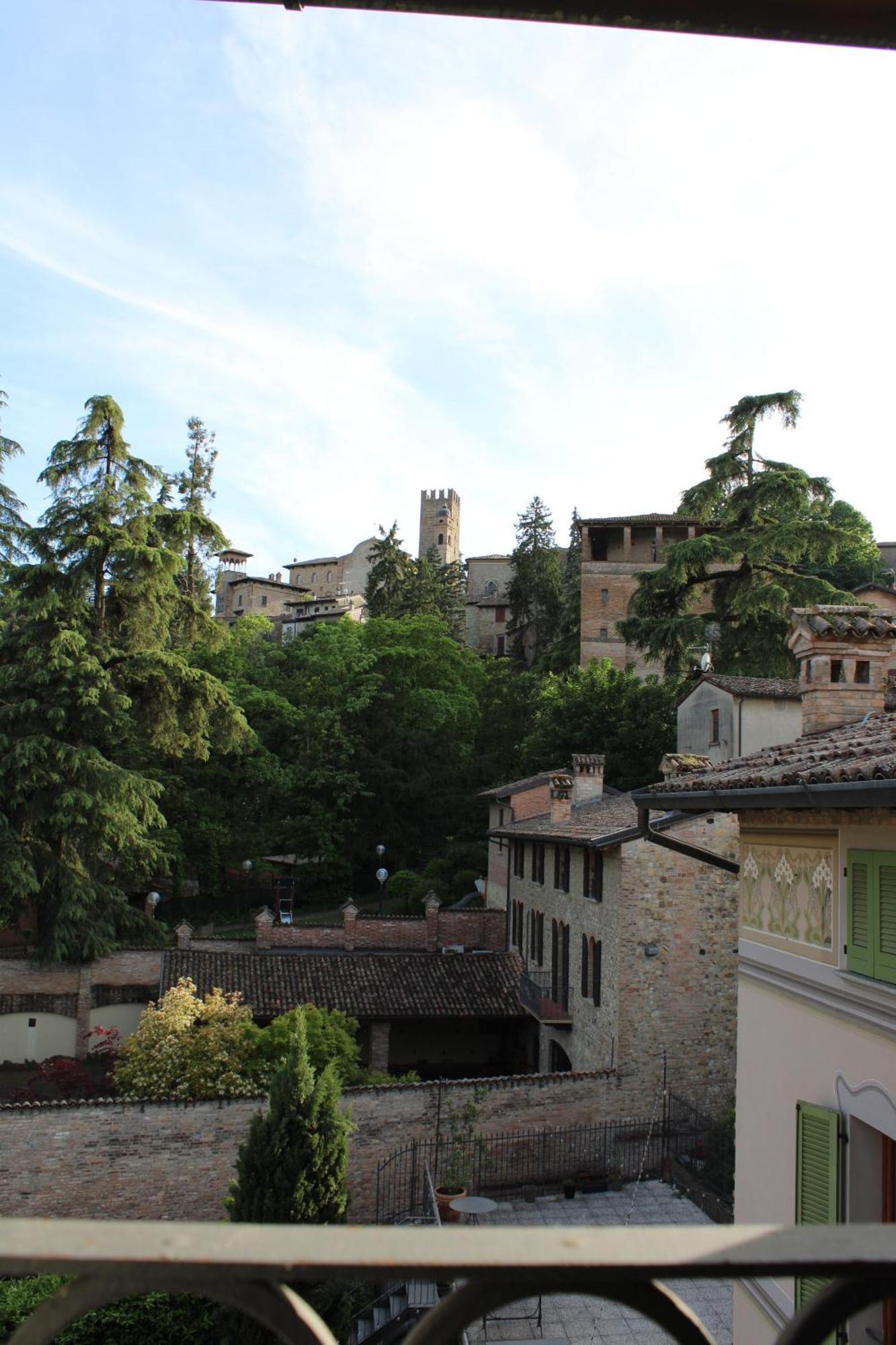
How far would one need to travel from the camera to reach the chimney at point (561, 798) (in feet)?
85.4

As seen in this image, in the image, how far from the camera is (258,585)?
97.4 meters

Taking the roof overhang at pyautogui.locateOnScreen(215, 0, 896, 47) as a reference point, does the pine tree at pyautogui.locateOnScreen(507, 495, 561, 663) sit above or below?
above

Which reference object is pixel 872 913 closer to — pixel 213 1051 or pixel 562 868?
pixel 213 1051

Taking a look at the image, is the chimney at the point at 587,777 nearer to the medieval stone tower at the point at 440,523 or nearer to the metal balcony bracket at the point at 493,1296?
the metal balcony bracket at the point at 493,1296

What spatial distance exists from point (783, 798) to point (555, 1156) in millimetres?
13925

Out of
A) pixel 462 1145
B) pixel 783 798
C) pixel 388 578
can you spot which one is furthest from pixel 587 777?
pixel 388 578

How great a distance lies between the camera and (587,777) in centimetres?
2878

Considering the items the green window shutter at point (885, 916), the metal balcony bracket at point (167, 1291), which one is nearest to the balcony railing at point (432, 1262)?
the metal balcony bracket at point (167, 1291)

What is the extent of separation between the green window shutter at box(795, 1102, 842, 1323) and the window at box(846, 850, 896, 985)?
107 centimetres

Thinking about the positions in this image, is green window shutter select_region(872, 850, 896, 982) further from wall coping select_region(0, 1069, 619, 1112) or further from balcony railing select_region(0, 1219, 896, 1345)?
wall coping select_region(0, 1069, 619, 1112)

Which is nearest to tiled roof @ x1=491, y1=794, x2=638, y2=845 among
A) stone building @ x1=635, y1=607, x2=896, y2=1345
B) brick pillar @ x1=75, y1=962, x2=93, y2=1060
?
stone building @ x1=635, y1=607, x2=896, y2=1345

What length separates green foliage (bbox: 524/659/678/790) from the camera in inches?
1341

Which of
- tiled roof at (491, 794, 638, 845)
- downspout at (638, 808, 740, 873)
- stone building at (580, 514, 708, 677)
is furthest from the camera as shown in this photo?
stone building at (580, 514, 708, 677)

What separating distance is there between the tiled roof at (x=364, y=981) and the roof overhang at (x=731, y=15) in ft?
81.2
